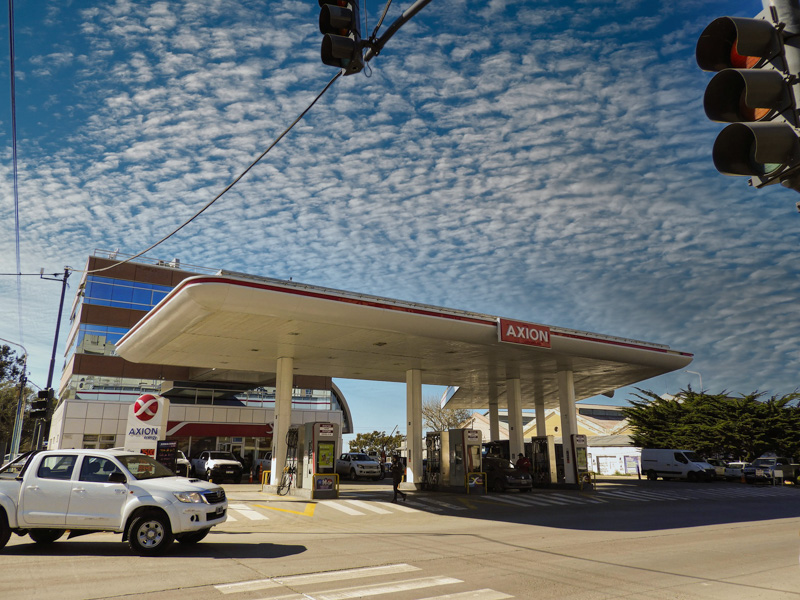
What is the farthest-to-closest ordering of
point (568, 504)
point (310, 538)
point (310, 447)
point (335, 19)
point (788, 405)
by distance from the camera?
1. point (788, 405)
2. point (310, 447)
3. point (568, 504)
4. point (310, 538)
5. point (335, 19)

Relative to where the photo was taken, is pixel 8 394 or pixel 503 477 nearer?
pixel 503 477

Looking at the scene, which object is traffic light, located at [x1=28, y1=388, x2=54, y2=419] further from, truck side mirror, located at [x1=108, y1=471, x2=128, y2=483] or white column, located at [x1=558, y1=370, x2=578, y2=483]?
white column, located at [x1=558, y1=370, x2=578, y2=483]

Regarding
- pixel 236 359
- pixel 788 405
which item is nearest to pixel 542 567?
pixel 236 359

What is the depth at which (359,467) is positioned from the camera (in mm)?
37781

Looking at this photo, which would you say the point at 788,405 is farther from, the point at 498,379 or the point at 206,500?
the point at 206,500

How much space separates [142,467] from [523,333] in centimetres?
1632

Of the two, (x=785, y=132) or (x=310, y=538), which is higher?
(x=785, y=132)

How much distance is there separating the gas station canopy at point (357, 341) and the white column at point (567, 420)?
72 cm

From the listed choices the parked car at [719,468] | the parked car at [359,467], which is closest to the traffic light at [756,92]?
the parked car at [359,467]

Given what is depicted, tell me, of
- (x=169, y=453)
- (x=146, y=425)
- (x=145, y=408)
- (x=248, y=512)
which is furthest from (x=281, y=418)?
(x=145, y=408)

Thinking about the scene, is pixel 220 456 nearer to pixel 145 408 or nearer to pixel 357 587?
pixel 145 408

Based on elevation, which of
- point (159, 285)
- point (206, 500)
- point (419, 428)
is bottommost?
point (206, 500)

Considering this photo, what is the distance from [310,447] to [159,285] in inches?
927

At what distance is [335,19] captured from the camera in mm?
Result: 5898
